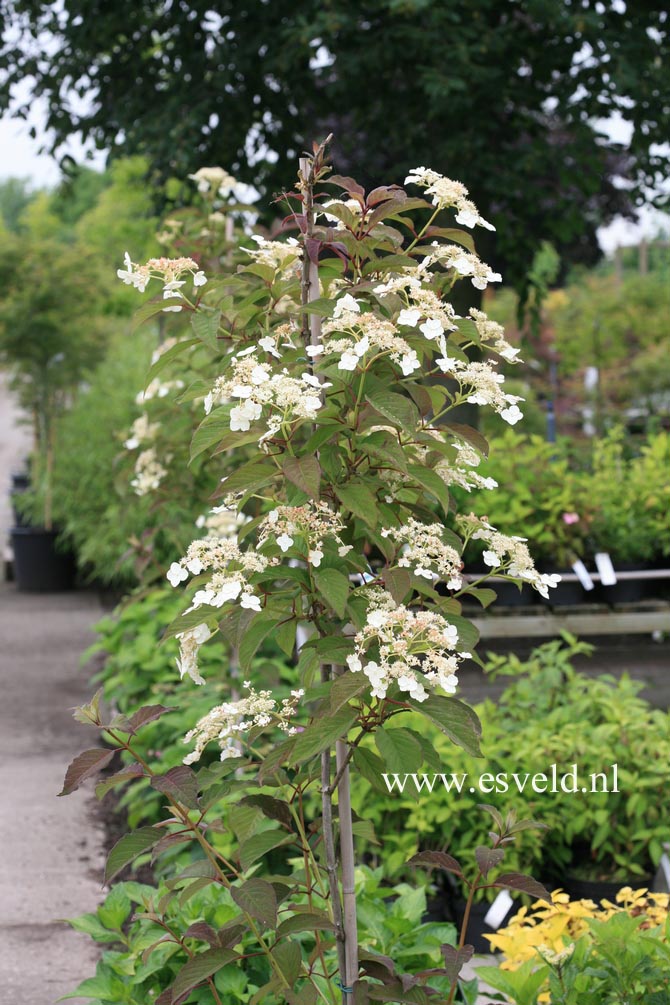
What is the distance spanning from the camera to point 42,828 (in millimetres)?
4145

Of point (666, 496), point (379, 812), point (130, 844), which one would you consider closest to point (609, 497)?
point (666, 496)

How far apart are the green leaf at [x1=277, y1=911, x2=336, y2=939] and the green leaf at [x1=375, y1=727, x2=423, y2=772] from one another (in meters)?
0.33

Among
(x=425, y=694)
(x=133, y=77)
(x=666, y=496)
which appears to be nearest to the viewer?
(x=425, y=694)

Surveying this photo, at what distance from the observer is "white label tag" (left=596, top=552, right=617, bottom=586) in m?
4.00

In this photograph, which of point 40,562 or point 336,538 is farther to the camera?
point 40,562

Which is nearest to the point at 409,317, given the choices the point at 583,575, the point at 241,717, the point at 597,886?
the point at 241,717

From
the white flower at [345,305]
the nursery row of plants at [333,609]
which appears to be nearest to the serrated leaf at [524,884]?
the nursery row of plants at [333,609]

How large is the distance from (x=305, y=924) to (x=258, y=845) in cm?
14

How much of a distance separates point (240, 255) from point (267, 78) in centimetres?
347

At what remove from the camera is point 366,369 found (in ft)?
5.61

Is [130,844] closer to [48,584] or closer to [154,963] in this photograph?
[154,963]

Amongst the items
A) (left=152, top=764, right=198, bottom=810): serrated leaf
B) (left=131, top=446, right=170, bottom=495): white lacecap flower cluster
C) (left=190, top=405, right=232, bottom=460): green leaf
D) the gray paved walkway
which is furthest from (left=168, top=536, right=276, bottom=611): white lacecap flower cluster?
(left=131, top=446, right=170, bottom=495): white lacecap flower cluster

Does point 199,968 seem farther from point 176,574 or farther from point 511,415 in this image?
point 511,415

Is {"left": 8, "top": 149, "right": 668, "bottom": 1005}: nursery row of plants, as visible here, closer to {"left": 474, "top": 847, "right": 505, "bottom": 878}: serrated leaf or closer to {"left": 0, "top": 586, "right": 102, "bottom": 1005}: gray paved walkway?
{"left": 474, "top": 847, "right": 505, "bottom": 878}: serrated leaf
